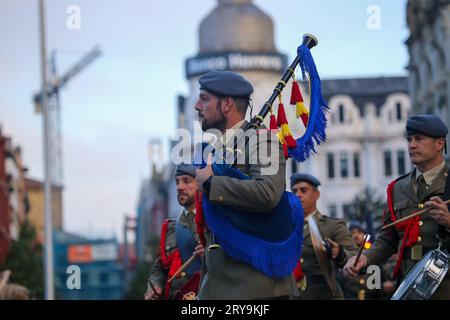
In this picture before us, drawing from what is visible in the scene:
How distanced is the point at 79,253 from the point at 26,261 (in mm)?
76479

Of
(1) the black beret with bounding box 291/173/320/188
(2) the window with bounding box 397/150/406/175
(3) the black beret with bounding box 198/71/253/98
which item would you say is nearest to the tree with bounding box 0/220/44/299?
(1) the black beret with bounding box 291/173/320/188

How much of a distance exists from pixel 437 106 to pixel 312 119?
39.9 meters

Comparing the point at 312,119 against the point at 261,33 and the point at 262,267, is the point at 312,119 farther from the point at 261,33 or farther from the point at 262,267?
the point at 261,33

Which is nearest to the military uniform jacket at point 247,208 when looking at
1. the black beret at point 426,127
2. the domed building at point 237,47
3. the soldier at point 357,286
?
the black beret at point 426,127

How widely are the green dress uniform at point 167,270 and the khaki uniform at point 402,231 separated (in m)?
2.23

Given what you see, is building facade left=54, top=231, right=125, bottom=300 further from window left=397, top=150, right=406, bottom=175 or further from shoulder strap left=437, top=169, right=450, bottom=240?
shoulder strap left=437, top=169, right=450, bottom=240

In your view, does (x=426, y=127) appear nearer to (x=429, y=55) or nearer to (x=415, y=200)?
(x=415, y=200)

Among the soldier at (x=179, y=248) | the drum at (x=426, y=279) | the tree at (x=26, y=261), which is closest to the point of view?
the drum at (x=426, y=279)

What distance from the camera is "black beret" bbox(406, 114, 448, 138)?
30.4 feet

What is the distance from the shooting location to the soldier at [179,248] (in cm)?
1133

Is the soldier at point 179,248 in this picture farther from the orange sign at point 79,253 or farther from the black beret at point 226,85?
the orange sign at point 79,253

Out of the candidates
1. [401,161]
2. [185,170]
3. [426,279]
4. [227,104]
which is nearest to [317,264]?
[185,170]
